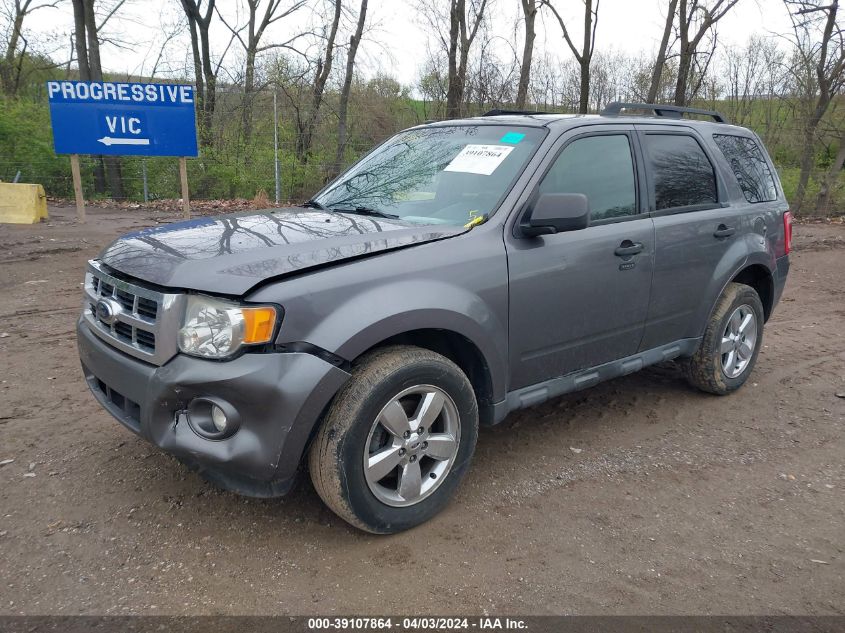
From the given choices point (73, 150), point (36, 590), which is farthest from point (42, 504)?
point (73, 150)

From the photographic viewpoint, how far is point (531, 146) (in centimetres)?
356

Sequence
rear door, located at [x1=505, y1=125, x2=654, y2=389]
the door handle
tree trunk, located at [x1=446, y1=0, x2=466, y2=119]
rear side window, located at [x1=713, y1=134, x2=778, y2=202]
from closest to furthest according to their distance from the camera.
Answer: rear door, located at [x1=505, y1=125, x2=654, y2=389] → the door handle → rear side window, located at [x1=713, y1=134, x2=778, y2=202] → tree trunk, located at [x1=446, y1=0, x2=466, y2=119]

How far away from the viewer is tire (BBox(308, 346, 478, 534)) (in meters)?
2.72

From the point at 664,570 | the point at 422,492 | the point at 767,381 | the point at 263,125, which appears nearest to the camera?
the point at 664,570

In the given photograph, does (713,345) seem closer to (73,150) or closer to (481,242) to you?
(481,242)

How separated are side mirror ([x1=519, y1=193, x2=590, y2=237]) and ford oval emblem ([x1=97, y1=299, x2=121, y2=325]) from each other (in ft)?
6.28

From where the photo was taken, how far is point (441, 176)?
368 centimetres

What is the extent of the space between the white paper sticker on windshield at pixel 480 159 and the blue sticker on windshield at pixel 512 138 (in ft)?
0.17

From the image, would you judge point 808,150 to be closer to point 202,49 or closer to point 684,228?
point 684,228

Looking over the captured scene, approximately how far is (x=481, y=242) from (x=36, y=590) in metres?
2.36

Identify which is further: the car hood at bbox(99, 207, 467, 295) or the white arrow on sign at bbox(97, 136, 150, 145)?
the white arrow on sign at bbox(97, 136, 150, 145)

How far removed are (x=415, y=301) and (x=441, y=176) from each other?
1083 mm

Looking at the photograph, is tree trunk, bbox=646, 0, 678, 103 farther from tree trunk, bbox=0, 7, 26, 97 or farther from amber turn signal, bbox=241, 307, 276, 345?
tree trunk, bbox=0, 7, 26, 97

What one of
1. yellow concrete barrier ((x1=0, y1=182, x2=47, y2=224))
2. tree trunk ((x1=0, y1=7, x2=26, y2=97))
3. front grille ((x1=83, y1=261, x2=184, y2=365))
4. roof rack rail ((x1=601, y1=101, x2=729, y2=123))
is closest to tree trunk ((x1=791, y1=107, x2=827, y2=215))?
roof rack rail ((x1=601, y1=101, x2=729, y2=123))
